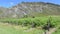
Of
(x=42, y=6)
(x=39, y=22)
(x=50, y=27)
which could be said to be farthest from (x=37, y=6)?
(x=50, y=27)

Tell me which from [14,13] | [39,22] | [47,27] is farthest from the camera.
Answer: [14,13]

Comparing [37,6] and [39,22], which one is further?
[37,6]

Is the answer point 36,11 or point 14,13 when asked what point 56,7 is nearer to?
point 36,11

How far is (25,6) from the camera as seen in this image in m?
181

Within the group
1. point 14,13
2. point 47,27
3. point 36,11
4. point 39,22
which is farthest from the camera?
point 36,11

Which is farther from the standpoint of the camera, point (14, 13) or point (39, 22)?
point (14, 13)

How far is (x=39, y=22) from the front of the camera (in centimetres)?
6072

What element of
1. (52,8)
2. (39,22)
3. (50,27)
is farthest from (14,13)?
(50,27)

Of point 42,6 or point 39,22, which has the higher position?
point 39,22

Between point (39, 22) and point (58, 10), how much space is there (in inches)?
4920

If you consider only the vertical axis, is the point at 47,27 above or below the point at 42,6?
above

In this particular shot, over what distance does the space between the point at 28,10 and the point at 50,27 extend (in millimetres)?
126161

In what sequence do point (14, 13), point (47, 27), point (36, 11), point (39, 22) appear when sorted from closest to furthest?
1. point (47, 27)
2. point (39, 22)
3. point (14, 13)
4. point (36, 11)

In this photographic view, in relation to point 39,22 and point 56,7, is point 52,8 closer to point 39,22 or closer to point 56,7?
point 56,7
